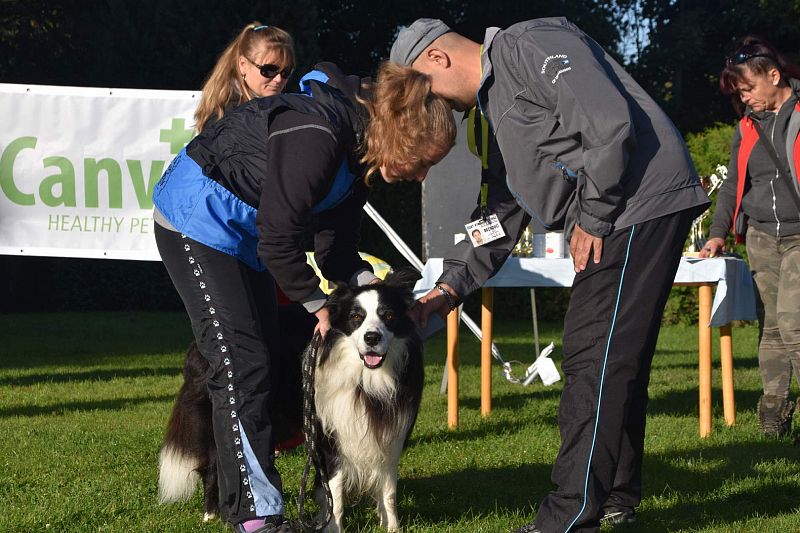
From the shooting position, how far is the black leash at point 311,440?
10.7 ft

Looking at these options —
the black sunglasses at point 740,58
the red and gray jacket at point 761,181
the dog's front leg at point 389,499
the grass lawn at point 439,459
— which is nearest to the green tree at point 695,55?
the grass lawn at point 439,459

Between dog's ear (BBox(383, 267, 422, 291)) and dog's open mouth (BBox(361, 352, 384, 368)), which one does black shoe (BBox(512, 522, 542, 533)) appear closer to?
dog's open mouth (BBox(361, 352, 384, 368))

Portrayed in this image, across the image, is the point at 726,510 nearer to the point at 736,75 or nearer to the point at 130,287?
the point at 736,75

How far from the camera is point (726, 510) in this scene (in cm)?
377

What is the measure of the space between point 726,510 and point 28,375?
5.98 metres

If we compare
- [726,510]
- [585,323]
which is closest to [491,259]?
[585,323]

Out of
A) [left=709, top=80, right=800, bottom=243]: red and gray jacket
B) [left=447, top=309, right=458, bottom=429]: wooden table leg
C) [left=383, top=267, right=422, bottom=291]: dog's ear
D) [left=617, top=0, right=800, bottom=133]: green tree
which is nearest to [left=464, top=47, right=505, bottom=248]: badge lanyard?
[left=383, top=267, right=422, bottom=291]: dog's ear

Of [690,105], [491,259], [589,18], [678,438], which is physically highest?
[589,18]

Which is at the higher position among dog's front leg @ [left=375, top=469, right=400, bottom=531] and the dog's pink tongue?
the dog's pink tongue

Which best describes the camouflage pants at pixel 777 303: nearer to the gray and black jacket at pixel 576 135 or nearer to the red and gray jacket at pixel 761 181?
the red and gray jacket at pixel 761 181

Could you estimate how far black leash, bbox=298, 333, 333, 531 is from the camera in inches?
128

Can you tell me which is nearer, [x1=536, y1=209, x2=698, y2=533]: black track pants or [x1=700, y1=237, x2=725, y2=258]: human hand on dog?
[x1=536, y1=209, x2=698, y2=533]: black track pants

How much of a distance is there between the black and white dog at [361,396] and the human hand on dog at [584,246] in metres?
0.85

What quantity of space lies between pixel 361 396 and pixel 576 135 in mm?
1327
